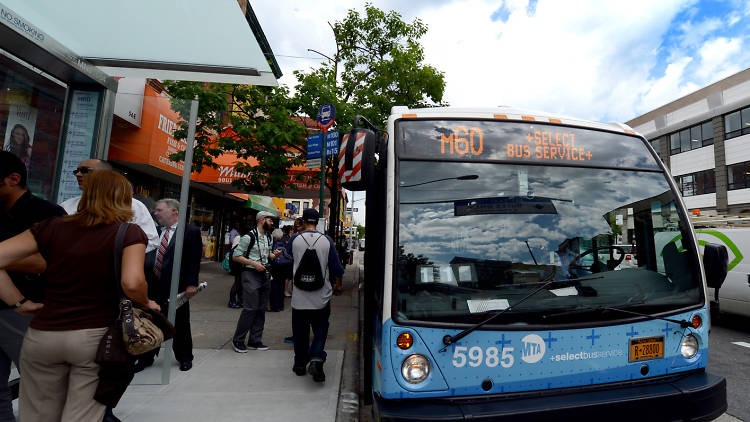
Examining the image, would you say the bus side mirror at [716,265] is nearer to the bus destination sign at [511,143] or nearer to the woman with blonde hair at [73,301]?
the bus destination sign at [511,143]

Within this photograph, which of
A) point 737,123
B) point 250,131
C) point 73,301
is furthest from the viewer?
point 737,123

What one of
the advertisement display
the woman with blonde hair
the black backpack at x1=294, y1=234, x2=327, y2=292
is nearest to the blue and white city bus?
the black backpack at x1=294, y1=234, x2=327, y2=292

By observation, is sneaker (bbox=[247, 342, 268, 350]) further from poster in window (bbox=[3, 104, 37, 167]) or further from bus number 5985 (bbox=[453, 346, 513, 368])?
bus number 5985 (bbox=[453, 346, 513, 368])

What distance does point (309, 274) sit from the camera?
4.21 metres

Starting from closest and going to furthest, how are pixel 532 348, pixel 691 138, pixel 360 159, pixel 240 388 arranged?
pixel 532 348
pixel 360 159
pixel 240 388
pixel 691 138

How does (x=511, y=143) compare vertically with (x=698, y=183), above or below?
below

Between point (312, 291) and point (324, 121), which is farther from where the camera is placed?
point (324, 121)

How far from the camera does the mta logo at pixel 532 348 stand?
2.49 metres

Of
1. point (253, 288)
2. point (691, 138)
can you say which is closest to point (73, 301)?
point (253, 288)

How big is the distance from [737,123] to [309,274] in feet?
103

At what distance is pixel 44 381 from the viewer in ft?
6.15

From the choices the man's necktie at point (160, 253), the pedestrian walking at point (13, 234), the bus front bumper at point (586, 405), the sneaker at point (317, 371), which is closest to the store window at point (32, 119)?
the man's necktie at point (160, 253)

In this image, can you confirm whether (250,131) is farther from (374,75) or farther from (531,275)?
(531,275)

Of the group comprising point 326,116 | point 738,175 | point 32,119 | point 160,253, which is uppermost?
point 738,175
